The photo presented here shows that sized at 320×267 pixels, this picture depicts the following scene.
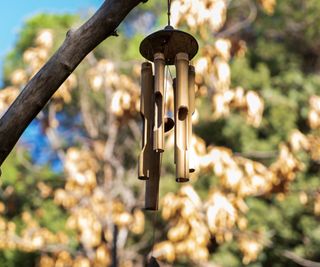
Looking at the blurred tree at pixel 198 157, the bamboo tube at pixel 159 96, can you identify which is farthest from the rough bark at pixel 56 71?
the blurred tree at pixel 198 157

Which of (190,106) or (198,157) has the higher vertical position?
(198,157)

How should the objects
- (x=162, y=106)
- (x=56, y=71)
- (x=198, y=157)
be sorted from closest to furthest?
(x=56, y=71) → (x=162, y=106) → (x=198, y=157)

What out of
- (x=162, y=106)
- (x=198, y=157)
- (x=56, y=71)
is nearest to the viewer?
(x=56, y=71)

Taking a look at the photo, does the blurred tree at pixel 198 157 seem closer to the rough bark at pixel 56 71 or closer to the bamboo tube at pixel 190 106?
the bamboo tube at pixel 190 106

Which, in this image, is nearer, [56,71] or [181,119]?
[56,71]

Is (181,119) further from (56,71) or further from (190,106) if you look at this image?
(56,71)

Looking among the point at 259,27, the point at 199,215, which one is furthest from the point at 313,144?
the point at 259,27

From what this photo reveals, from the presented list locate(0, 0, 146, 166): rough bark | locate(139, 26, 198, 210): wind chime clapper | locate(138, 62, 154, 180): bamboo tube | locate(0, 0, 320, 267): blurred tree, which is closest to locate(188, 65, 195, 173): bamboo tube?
locate(139, 26, 198, 210): wind chime clapper

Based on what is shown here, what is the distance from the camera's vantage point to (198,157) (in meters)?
3.25

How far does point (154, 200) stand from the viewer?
170 cm

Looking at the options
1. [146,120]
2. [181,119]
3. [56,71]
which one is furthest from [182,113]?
[56,71]

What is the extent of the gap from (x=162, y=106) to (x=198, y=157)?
5.37 feet

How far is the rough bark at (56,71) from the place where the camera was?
1.45 metres

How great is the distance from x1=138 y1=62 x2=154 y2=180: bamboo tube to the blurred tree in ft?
2.15
